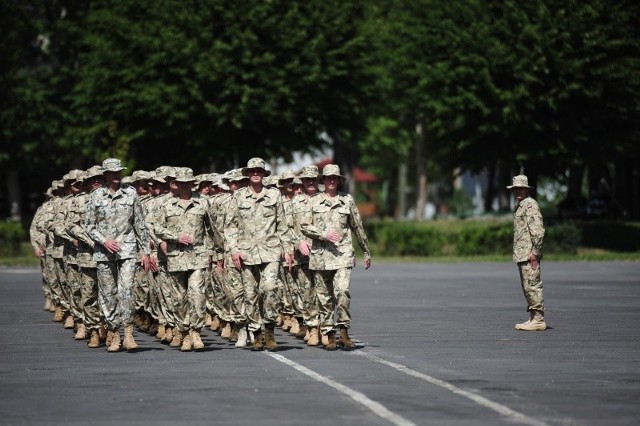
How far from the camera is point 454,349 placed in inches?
759

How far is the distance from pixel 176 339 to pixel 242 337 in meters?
0.80

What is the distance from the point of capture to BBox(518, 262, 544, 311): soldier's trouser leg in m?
22.7

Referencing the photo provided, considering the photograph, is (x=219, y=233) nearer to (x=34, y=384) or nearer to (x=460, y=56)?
(x=34, y=384)

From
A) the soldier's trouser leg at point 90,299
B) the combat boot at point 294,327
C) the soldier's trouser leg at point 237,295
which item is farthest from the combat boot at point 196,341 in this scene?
the combat boot at point 294,327

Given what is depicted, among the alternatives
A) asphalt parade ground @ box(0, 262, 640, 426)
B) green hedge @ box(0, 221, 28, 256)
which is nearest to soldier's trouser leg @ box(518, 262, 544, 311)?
asphalt parade ground @ box(0, 262, 640, 426)

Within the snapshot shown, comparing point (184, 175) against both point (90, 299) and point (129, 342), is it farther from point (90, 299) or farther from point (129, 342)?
point (129, 342)

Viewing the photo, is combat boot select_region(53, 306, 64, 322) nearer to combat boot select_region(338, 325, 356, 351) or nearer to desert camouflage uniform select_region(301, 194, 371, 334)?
desert camouflage uniform select_region(301, 194, 371, 334)

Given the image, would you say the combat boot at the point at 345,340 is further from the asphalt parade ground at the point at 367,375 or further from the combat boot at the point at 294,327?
the combat boot at the point at 294,327

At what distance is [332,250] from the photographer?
64.7ft

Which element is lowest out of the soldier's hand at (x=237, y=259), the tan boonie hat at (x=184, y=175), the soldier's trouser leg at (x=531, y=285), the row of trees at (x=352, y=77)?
the soldier's trouser leg at (x=531, y=285)

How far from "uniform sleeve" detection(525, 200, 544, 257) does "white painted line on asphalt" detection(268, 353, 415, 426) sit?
19.6ft

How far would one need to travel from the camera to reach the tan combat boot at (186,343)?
1956 cm

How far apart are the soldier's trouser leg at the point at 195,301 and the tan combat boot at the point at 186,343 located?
0.09 meters

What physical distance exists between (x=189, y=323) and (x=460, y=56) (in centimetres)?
3335
